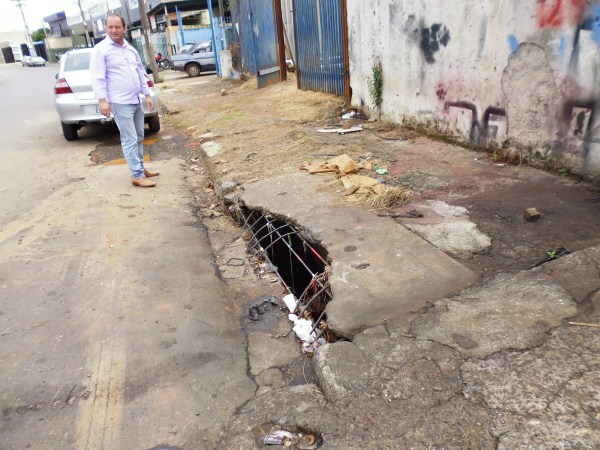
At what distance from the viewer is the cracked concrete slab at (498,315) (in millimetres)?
2186

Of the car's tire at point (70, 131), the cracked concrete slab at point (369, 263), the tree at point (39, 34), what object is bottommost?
the cracked concrete slab at point (369, 263)

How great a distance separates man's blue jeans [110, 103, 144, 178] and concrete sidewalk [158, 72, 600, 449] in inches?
75.9

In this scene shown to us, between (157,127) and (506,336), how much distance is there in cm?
803

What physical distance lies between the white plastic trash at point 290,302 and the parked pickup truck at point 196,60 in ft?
65.0

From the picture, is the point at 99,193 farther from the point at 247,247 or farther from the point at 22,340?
the point at 22,340

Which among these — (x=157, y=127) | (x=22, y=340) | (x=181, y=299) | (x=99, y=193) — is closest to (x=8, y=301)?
(x=22, y=340)

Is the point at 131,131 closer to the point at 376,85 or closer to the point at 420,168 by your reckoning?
the point at 420,168

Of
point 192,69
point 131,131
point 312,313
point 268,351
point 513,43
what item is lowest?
point 312,313

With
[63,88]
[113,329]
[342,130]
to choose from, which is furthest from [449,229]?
[63,88]

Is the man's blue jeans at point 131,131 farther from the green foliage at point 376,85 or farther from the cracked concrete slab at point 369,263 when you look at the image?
the green foliage at point 376,85

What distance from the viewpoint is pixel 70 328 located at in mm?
2844

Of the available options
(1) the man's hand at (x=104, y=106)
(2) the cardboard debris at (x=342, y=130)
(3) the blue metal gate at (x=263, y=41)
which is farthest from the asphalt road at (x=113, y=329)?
(3) the blue metal gate at (x=263, y=41)

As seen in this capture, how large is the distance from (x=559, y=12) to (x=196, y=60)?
62.9ft

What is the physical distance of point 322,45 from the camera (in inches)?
347
